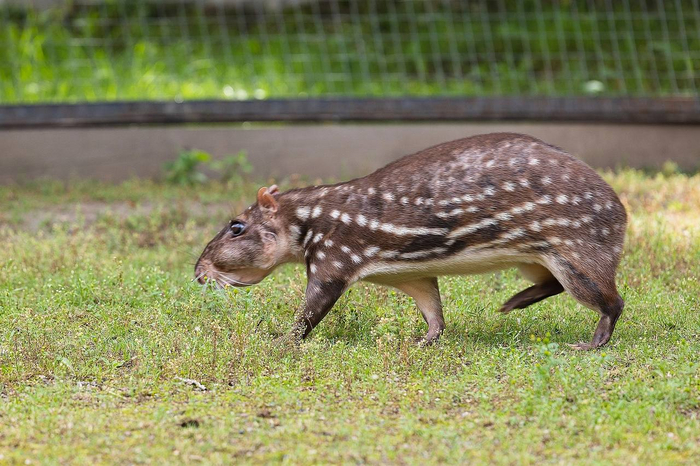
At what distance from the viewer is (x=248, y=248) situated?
6.19 metres

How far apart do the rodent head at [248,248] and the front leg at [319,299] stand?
49 cm

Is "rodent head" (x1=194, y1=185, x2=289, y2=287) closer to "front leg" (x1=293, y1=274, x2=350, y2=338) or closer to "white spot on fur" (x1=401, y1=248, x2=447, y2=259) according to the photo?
"front leg" (x1=293, y1=274, x2=350, y2=338)

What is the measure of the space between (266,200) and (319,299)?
0.78 meters

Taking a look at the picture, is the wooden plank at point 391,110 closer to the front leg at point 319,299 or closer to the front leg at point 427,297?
the front leg at point 427,297

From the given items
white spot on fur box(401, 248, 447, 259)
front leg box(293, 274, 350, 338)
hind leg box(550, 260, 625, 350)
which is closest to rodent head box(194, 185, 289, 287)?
front leg box(293, 274, 350, 338)

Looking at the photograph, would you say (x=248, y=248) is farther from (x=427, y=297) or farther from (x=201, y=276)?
(x=427, y=297)

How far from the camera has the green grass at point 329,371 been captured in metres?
4.20

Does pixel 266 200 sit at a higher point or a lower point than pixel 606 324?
higher

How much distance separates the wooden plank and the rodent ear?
455 centimetres

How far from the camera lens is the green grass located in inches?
165

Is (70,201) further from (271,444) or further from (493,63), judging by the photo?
(271,444)

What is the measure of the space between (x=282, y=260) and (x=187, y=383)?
4.64 ft

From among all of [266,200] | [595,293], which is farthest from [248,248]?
[595,293]

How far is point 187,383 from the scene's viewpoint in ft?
16.5
